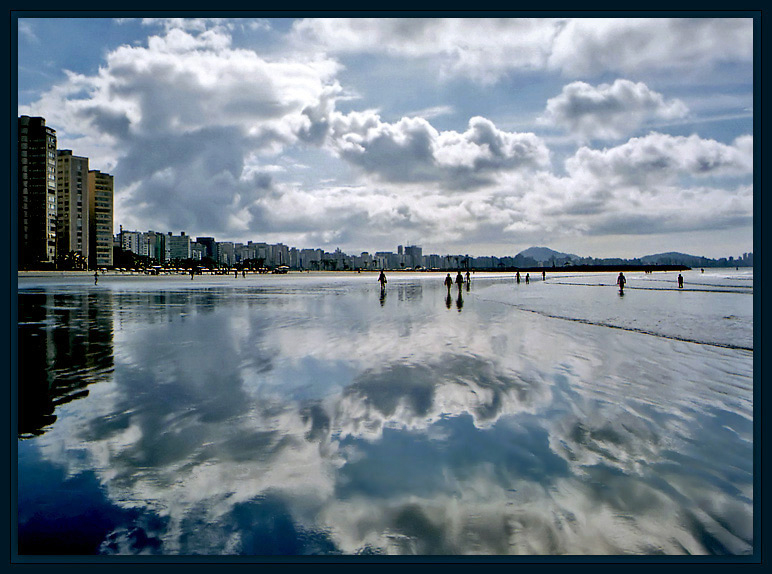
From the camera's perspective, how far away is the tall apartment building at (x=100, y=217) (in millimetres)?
171750

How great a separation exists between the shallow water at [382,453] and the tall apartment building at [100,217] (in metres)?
192

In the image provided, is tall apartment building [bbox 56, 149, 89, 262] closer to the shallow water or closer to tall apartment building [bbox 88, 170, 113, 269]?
tall apartment building [bbox 88, 170, 113, 269]

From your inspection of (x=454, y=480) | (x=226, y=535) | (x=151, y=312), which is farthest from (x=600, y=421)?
(x=151, y=312)

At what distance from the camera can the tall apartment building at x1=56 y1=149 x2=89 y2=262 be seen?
141100mm

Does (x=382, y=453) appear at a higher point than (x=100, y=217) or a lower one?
lower

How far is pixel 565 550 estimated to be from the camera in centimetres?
363

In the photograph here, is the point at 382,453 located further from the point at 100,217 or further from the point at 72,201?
the point at 100,217

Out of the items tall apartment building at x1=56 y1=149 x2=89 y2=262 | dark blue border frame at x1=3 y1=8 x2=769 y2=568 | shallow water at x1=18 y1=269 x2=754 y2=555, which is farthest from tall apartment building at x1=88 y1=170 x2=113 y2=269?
dark blue border frame at x1=3 y1=8 x2=769 y2=568

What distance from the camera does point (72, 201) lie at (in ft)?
490

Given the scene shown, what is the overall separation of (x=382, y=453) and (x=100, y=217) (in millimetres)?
209981
